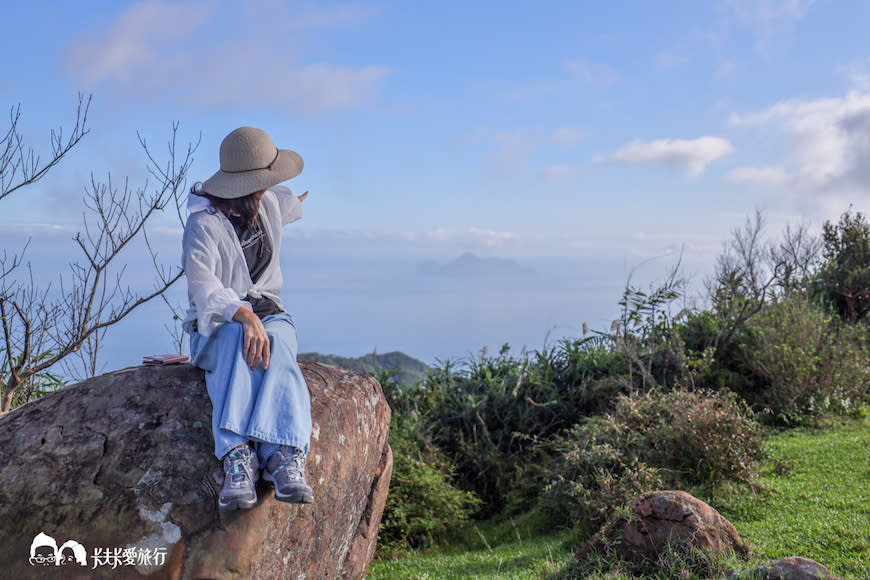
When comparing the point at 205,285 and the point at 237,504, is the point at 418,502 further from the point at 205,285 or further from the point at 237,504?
the point at 205,285

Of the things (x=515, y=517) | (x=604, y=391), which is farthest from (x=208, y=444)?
(x=604, y=391)

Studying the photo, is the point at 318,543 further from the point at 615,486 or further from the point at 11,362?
the point at 11,362

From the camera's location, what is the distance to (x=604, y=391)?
888 cm

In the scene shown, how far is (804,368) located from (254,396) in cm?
788

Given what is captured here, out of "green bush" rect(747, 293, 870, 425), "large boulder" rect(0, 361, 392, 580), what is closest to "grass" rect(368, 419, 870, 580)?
"green bush" rect(747, 293, 870, 425)

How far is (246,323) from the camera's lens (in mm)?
3680

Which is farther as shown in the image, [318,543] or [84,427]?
[318,543]

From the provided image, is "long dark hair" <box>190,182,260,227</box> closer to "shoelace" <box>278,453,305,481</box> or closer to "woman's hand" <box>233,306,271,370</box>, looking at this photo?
"woman's hand" <box>233,306,271,370</box>

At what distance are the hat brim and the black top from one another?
19 cm

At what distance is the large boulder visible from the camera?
3398 mm

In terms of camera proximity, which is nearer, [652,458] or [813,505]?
[813,505]

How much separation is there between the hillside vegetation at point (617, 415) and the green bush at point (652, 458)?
0.01m

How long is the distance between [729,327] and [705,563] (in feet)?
21.8

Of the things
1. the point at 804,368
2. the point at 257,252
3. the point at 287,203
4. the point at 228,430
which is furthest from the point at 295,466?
the point at 804,368
